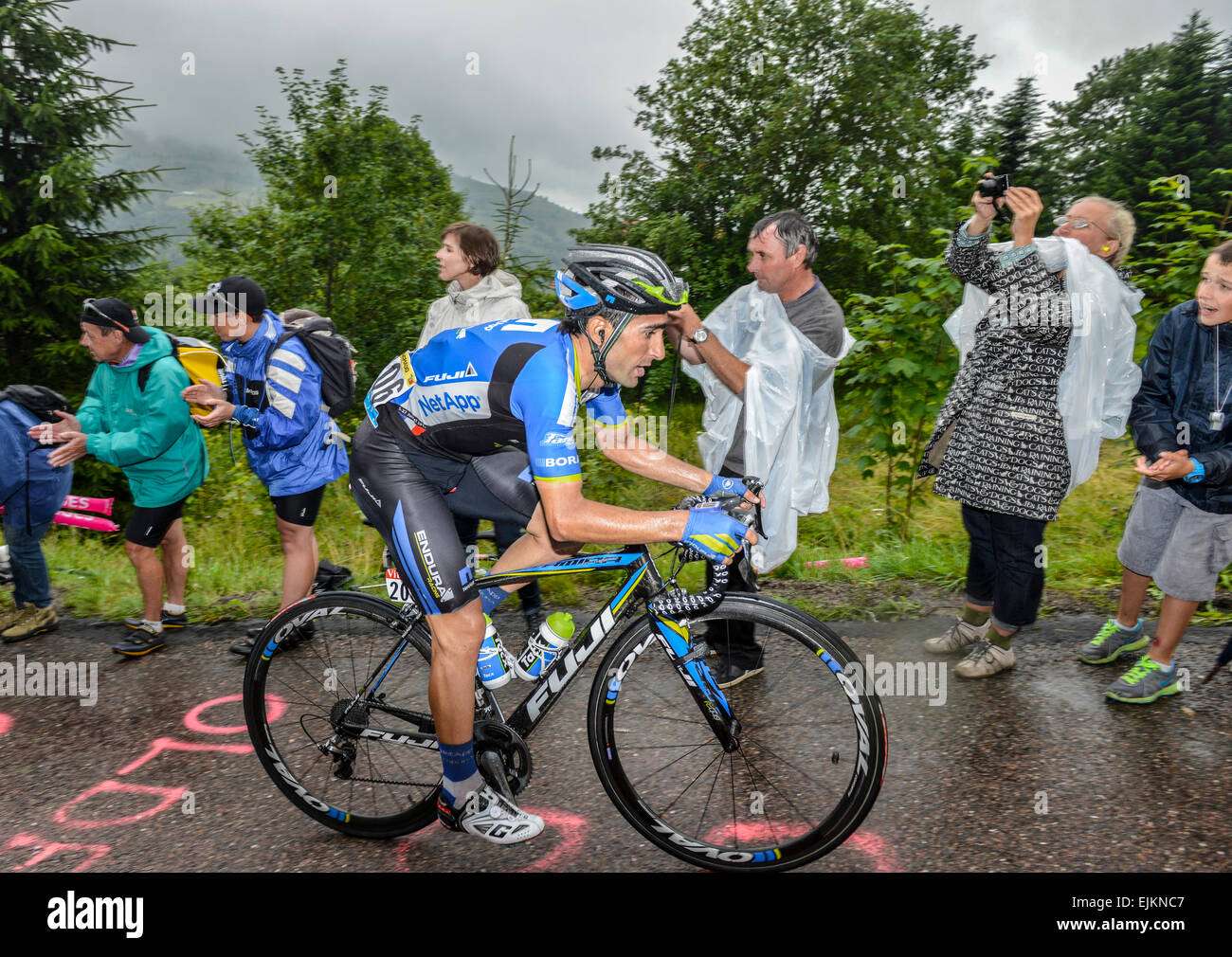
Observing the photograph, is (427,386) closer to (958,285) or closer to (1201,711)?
(1201,711)

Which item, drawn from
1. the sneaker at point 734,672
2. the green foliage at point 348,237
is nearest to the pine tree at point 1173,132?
the green foliage at point 348,237

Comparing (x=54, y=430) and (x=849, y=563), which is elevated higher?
(x=54, y=430)

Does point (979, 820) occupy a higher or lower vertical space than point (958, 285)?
lower

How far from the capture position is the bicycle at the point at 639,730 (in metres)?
2.53

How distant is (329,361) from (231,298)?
55cm

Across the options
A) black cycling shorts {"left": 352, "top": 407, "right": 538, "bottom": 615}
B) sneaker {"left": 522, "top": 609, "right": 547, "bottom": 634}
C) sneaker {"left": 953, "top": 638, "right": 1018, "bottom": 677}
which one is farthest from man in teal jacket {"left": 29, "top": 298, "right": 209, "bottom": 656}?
sneaker {"left": 953, "top": 638, "right": 1018, "bottom": 677}

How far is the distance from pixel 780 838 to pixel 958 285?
402 cm

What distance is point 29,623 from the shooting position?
194 inches

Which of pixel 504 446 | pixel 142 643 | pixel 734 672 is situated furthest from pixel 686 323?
pixel 142 643

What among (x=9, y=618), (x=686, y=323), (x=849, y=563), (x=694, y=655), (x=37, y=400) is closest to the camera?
(x=694, y=655)

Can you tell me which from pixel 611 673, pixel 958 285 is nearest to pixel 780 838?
pixel 611 673

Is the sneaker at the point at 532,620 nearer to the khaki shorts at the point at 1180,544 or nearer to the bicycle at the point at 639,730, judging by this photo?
the bicycle at the point at 639,730

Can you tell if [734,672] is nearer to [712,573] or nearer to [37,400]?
[712,573]
